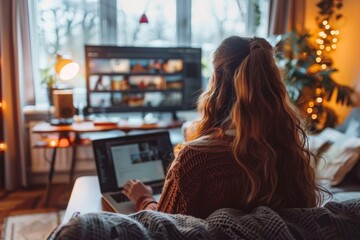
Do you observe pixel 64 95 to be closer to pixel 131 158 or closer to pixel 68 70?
pixel 68 70

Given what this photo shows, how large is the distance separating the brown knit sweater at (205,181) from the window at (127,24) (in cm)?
231

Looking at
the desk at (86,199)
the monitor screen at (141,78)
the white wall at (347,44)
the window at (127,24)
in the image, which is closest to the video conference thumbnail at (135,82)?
the monitor screen at (141,78)

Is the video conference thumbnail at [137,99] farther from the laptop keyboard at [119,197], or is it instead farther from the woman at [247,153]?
the woman at [247,153]

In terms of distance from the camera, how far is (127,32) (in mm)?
3443

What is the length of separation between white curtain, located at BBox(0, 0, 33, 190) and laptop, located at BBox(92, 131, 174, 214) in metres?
1.87

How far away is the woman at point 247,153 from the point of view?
0.96 metres

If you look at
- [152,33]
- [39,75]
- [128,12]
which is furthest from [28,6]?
[152,33]

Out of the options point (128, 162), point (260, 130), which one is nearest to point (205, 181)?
point (260, 130)

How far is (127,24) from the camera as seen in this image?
342 centimetres

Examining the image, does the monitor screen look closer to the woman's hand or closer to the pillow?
the pillow

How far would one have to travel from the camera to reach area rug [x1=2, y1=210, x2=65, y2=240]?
95.4 inches

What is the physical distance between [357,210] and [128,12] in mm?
2959

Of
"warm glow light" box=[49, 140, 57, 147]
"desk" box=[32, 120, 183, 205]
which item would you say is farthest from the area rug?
"warm glow light" box=[49, 140, 57, 147]

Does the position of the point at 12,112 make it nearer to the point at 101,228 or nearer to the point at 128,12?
the point at 128,12
